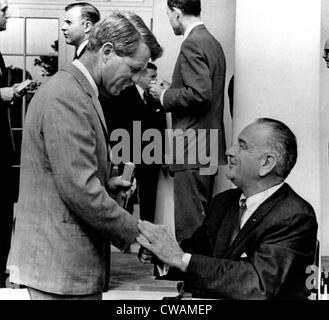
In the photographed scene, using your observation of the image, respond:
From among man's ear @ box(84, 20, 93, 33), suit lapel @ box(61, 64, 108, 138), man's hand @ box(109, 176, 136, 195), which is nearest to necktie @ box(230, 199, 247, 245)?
man's hand @ box(109, 176, 136, 195)

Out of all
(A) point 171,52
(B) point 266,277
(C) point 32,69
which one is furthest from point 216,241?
(C) point 32,69

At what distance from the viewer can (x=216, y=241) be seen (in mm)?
2537

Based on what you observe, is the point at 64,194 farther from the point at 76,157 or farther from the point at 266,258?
the point at 266,258

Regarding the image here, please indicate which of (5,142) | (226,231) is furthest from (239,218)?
(5,142)

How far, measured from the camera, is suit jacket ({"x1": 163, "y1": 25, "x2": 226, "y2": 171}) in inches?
124

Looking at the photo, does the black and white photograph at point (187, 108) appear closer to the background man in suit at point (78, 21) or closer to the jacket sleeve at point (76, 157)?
the background man in suit at point (78, 21)

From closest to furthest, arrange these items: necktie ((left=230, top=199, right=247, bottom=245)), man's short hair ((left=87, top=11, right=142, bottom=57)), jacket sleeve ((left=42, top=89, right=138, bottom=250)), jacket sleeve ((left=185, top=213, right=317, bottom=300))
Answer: jacket sleeve ((left=42, top=89, right=138, bottom=250)) → man's short hair ((left=87, top=11, right=142, bottom=57)) → jacket sleeve ((left=185, top=213, right=317, bottom=300)) → necktie ((left=230, top=199, right=247, bottom=245))

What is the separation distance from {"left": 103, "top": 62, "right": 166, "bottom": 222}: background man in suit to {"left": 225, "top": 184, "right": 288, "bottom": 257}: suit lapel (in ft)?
2.78

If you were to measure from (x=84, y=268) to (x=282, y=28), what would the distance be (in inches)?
58.8

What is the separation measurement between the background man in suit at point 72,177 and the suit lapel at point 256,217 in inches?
15.5

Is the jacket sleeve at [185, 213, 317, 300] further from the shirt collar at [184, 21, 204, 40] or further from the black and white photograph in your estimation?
the shirt collar at [184, 21, 204, 40]

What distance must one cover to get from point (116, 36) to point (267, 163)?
71cm

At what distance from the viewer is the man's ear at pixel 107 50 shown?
2154 millimetres

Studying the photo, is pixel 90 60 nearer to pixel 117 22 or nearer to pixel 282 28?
pixel 117 22
